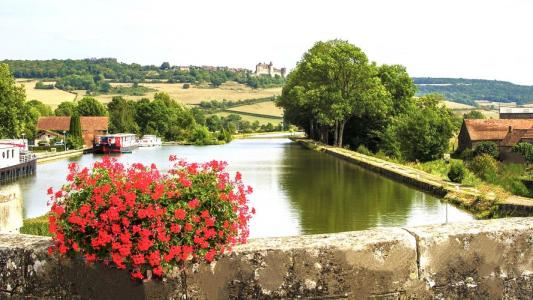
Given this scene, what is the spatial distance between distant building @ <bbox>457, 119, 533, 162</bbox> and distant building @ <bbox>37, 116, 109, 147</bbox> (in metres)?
59.4

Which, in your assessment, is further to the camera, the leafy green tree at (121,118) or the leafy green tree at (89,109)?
the leafy green tree at (89,109)

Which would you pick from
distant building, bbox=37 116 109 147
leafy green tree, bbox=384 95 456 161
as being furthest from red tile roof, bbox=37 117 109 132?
leafy green tree, bbox=384 95 456 161

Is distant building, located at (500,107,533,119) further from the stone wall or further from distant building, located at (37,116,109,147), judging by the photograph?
the stone wall

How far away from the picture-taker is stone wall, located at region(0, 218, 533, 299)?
16.2 feet

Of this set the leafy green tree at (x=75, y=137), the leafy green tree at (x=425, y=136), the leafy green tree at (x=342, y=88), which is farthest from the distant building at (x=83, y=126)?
the leafy green tree at (x=425, y=136)

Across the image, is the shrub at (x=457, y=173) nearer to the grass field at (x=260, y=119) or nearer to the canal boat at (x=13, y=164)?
the canal boat at (x=13, y=164)

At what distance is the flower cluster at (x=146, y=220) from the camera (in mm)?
4844

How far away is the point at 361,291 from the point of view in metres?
5.04

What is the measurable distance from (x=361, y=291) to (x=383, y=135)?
60840 mm

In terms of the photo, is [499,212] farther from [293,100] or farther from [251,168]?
[293,100]

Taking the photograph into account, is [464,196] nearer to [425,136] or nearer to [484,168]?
[484,168]

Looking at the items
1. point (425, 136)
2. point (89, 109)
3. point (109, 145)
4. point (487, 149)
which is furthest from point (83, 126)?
point (425, 136)

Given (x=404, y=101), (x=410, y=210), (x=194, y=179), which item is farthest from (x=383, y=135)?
(x=194, y=179)

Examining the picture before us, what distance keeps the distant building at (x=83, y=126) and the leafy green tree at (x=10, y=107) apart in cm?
3960
